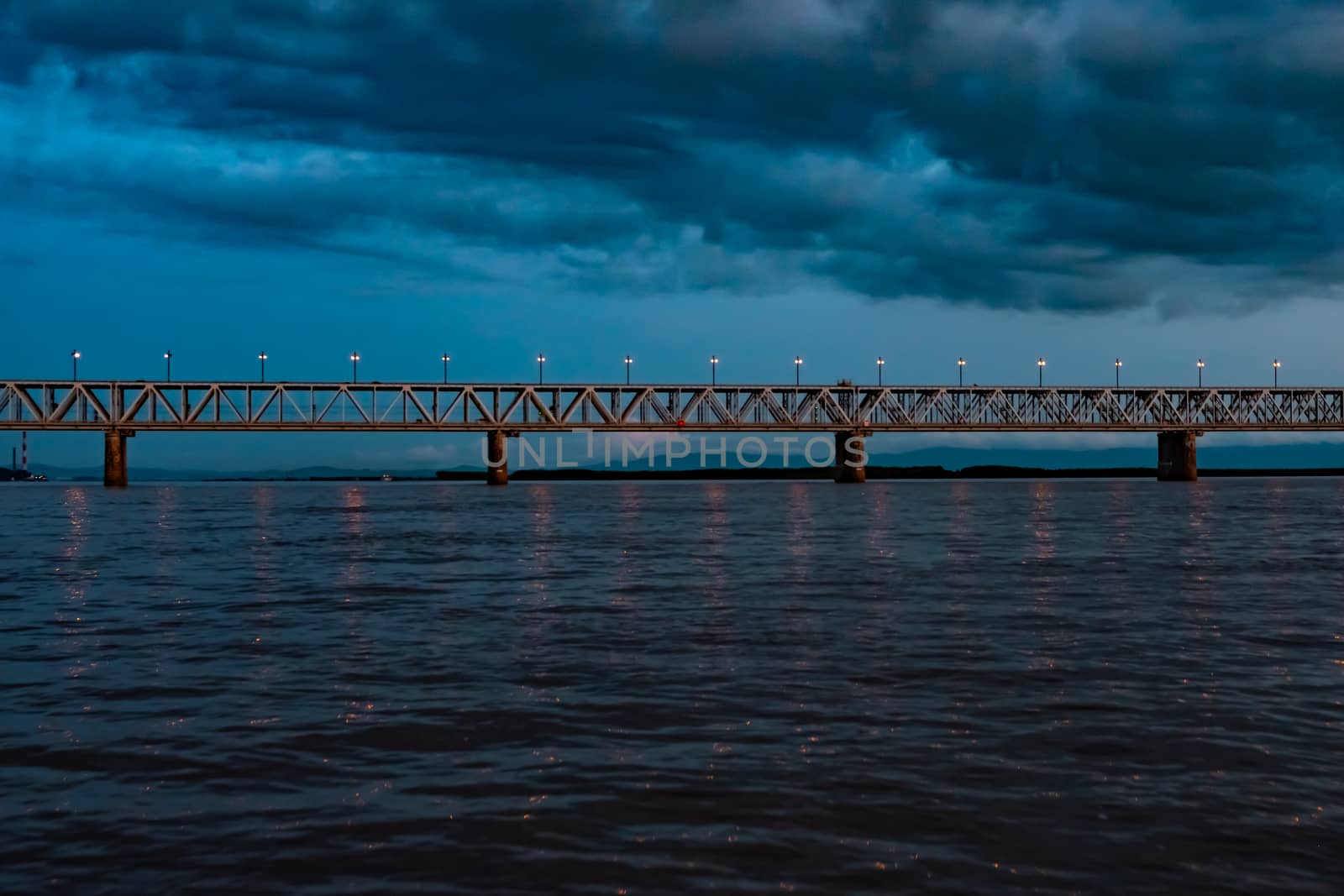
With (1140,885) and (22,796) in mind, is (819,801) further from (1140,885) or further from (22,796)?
(22,796)

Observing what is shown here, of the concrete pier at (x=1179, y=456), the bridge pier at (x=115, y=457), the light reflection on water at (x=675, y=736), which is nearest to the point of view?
the light reflection on water at (x=675, y=736)

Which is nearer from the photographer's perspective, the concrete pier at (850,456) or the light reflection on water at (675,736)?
the light reflection on water at (675,736)

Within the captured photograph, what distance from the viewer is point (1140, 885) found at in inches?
241

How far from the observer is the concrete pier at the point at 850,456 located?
153 metres

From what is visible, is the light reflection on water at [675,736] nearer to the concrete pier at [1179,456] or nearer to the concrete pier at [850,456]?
the concrete pier at [850,456]

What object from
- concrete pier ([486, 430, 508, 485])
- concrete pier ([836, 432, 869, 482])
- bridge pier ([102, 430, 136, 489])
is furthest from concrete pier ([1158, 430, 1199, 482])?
bridge pier ([102, 430, 136, 489])

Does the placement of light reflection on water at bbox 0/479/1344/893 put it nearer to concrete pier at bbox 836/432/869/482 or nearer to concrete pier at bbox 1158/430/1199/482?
concrete pier at bbox 836/432/869/482

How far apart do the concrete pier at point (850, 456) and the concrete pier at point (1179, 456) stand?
49.9 m

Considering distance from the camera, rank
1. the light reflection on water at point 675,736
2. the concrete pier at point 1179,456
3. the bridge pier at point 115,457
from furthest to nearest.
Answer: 1. the concrete pier at point 1179,456
2. the bridge pier at point 115,457
3. the light reflection on water at point 675,736

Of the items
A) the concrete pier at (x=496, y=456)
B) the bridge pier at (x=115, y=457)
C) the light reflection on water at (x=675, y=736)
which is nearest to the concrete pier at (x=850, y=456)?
the concrete pier at (x=496, y=456)

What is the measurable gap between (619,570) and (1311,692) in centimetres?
1748

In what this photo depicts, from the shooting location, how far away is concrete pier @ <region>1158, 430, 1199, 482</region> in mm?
163250

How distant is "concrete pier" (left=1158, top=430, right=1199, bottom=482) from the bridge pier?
147507mm

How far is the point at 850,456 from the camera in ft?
508
